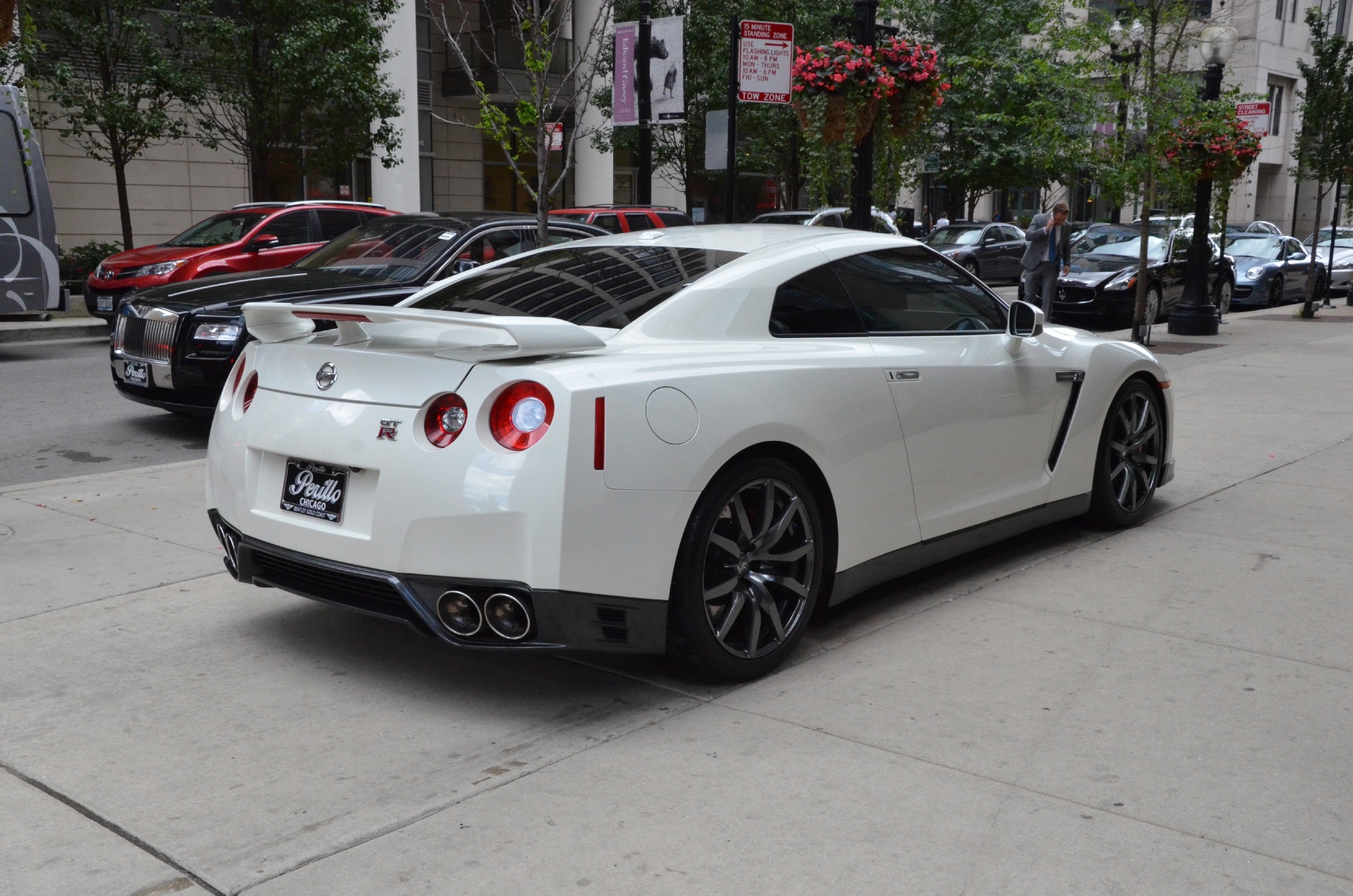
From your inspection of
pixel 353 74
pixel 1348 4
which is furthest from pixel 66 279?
pixel 1348 4

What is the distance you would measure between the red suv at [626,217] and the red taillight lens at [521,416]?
1336 centimetres

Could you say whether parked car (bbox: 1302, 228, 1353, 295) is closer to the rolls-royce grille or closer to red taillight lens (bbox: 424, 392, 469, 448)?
the rolls-royce grille

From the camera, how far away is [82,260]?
2164 cm

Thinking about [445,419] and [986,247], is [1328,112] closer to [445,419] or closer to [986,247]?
[986,247]

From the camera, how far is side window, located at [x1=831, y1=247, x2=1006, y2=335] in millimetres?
5168

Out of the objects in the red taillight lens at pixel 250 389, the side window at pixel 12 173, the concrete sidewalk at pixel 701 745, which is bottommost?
the concrete sidewalk at pixel 701 745

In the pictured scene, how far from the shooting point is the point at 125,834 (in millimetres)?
3279

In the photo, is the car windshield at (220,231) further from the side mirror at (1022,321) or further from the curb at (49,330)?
the side mirror at (1022,321)

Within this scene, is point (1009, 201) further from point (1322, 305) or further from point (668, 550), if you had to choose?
point (668, 550)

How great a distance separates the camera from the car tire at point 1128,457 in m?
6.44

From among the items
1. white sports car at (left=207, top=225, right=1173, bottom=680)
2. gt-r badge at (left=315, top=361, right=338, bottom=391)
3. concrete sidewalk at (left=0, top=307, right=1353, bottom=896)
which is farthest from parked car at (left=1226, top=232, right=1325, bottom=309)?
gt-r badge at (left=315, top=361, right=338, bottom=391)

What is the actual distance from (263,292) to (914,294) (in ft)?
17.9

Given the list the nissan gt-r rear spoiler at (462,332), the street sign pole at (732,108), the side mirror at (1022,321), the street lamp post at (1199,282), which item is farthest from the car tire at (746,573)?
the street lamp post at (1199,282)

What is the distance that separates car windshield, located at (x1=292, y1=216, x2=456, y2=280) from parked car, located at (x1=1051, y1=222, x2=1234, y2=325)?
38.4ft
